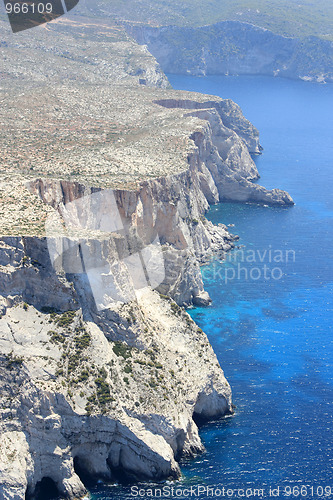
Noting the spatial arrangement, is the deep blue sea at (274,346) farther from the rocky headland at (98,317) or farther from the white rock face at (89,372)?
the rocky headland at (98,317)

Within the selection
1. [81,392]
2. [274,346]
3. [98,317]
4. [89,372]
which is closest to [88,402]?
[81,392]

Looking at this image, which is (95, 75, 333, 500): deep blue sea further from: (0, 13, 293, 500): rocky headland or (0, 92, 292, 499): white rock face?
(0, 13, 293, 500): rocky headland

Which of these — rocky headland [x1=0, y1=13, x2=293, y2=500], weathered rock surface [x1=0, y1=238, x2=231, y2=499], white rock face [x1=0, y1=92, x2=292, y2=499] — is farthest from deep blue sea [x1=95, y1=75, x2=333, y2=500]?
rocky headland [x1=0, y1=13, x2=293, y2=500]

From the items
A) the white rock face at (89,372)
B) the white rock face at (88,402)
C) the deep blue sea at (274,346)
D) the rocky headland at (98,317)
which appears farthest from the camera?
the deep blue sea at (274,346)

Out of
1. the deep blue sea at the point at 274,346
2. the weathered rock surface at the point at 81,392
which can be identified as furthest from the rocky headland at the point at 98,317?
the deep blue sea at the point at 274,346

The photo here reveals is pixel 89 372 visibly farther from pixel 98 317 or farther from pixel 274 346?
pixel 274 346

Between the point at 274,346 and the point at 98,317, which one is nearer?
the point at 98,317

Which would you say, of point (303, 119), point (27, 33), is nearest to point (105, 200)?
point (27, 33)

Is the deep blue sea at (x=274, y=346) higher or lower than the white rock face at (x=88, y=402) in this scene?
lower
